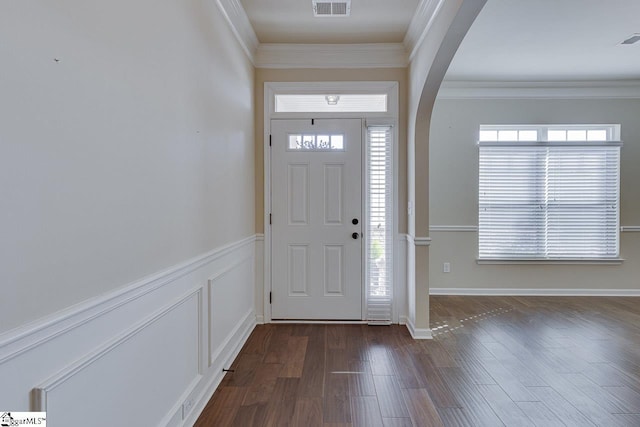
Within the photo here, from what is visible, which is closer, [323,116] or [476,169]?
[323,116]

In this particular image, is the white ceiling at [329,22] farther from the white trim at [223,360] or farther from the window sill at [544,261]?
the window sill at [544,261]

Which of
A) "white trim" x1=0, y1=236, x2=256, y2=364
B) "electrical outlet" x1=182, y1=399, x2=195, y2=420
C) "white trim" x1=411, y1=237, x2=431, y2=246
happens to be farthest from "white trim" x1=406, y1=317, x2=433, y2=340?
"white trim" x1=0, y1=236, x2=256, y2=364

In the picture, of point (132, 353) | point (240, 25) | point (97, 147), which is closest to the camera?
point (97, 147)

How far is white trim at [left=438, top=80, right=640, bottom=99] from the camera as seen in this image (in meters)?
4.64

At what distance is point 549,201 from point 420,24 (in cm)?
308

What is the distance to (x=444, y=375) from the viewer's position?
2590mm

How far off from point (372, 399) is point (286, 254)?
1.77 m

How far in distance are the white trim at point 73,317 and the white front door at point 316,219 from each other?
6.37 ft

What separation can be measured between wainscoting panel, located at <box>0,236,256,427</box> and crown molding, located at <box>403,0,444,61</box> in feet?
7.71

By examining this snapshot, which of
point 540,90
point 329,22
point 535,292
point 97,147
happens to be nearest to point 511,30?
point 329,22

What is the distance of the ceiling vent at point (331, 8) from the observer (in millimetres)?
2800

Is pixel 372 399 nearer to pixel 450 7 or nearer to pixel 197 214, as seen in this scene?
pixel 197 214

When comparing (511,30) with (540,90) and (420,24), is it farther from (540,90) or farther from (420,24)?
(540,90)

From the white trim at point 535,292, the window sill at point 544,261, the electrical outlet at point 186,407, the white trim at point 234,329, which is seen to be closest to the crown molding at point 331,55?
the white trim at point 234,329
